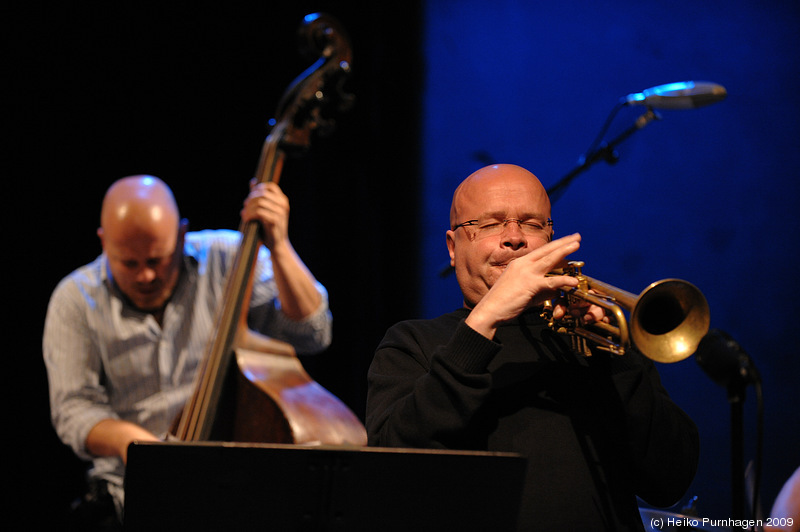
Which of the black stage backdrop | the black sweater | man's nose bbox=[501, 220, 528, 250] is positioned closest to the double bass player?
the black stage backdrop

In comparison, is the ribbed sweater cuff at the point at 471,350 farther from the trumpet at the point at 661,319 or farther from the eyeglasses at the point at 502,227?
the eyeglasses at the point at 502,227

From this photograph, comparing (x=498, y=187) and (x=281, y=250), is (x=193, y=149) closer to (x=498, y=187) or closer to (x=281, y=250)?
(x=281, y=250)

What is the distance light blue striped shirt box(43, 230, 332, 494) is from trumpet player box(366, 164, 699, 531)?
1444 mm

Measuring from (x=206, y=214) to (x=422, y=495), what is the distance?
3.41 meters

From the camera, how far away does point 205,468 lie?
4.73ft

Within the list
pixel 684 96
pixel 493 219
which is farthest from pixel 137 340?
pixel 684 96

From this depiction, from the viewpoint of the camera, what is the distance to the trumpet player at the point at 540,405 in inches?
71.4

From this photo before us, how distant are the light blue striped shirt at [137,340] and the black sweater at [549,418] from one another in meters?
1.49

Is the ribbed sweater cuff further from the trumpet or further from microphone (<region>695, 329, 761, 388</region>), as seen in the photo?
microphone (<region>695, 329, 761, 388</region>)

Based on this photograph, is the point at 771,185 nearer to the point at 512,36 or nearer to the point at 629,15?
the point at 629,15

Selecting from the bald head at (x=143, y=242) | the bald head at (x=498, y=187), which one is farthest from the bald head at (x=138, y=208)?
the bald head at (x=498, y=187)

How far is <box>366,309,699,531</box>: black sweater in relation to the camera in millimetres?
1808

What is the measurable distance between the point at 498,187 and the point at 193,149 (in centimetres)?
283

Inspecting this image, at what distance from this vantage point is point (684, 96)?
3.10 meters
